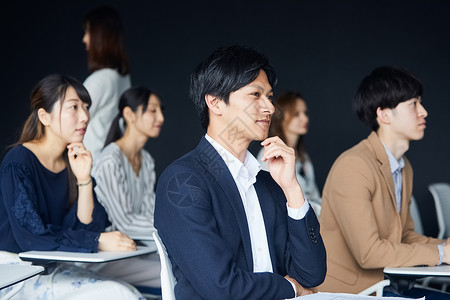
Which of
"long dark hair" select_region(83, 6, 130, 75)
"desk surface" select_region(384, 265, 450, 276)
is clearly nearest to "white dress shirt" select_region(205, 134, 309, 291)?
"desk surface" select_region(384, 265, 450, 276)

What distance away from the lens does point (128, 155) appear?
3498mm

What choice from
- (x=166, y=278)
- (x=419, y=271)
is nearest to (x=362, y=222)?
(x=419, y=271)

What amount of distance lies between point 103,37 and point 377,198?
6.60ft

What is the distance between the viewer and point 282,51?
18.5 feet

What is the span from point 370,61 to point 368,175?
3.35m

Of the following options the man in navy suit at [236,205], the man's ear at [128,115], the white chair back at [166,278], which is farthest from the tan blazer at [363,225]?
the man's ear at [128,115]

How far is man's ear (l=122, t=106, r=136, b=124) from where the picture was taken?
3.60 meters

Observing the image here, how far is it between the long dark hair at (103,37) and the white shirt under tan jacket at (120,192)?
1.80 feet

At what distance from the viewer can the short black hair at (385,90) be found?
98.1 inches

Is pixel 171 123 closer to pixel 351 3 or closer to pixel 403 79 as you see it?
pixel 351 3

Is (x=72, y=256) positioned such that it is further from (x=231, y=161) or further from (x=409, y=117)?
(x=409, y=117)

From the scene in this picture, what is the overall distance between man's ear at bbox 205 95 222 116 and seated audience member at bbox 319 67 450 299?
0.74 m

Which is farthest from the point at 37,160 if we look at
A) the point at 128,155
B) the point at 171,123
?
the point at 171,123

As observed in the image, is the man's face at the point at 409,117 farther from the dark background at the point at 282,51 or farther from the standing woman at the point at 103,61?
the dark background at the point at 282,51
